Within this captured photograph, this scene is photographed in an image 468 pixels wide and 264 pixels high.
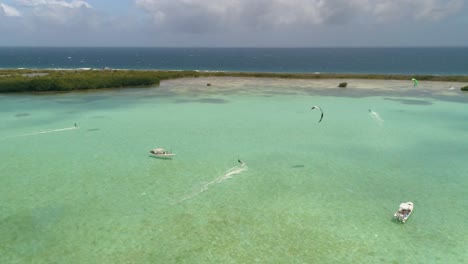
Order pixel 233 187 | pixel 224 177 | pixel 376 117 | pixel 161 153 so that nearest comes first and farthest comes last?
pixel 233 187 → pixel 224 177 → pixel 161 153 → pixel 376 117

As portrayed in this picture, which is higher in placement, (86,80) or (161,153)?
(86,80)

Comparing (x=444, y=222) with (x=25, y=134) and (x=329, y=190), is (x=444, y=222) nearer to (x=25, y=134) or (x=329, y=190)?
(x=329, y=190)

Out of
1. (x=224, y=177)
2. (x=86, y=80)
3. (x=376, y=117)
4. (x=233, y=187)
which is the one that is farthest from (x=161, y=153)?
(x=86, y=80)

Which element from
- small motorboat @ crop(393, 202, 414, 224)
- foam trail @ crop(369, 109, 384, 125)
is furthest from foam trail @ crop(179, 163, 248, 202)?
foam trail @ crop(369, 109, 384, 125)

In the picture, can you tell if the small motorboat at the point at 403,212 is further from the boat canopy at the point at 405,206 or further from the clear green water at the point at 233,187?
the clear green water at the point at 233,187

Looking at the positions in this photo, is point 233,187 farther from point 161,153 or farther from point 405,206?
point 405,206

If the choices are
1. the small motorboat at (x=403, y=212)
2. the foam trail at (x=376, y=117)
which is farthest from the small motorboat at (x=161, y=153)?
the foam trail at (x=376, y=117)

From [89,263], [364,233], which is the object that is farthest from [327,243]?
[89,263]
